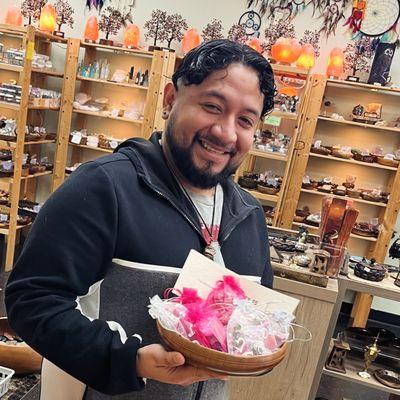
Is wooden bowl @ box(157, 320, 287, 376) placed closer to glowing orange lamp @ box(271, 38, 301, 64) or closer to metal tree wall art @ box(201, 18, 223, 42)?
glowing orange lamp @ box(271, 38, 301, 64)

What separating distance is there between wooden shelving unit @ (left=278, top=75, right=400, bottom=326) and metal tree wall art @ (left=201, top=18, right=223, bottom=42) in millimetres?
1228

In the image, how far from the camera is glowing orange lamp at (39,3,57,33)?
454 centimetres

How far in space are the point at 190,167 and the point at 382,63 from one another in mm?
3878

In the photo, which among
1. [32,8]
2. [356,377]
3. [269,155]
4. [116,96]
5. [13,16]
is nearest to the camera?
[356,377]

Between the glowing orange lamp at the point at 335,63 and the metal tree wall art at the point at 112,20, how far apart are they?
2271 millimetres

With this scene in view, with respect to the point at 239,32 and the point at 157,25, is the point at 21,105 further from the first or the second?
the point at 239,32

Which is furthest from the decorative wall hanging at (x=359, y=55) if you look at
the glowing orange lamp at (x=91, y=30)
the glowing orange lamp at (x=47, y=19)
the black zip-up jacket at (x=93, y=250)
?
the black zip-up jacket at (x=93, y=250)

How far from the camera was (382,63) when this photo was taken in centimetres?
423

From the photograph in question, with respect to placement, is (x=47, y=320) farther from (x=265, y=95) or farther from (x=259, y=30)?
(x=259, y=30)

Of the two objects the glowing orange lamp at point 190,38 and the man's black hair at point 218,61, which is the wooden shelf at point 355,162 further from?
the man's black hair at point 218,61

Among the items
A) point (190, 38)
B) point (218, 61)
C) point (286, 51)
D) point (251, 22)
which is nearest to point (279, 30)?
point (251, 22)

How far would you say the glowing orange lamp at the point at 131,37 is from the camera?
4.71 metres

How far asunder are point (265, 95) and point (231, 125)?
0.49ft

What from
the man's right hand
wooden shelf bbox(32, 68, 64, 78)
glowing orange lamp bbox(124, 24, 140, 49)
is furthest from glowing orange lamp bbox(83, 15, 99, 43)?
the man's right hand
